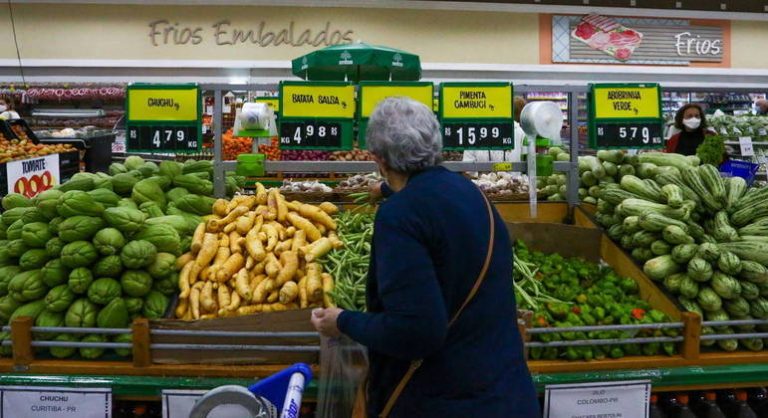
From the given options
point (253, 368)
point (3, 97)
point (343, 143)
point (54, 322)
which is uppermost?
point (3, 97)

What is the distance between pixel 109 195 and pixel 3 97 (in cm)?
907

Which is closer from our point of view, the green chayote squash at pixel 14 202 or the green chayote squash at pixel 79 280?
the green chayote squash at pixel 79 280

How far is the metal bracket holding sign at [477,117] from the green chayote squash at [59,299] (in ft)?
5.29

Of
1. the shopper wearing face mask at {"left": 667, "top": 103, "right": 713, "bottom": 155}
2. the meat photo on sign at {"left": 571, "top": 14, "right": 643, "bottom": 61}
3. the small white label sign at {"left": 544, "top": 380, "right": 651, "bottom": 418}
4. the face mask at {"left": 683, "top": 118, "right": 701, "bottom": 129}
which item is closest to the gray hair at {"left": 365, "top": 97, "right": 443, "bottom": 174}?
the small white label sign at {"left": 544, "top": 380, "right": 651, "bottom": 418}

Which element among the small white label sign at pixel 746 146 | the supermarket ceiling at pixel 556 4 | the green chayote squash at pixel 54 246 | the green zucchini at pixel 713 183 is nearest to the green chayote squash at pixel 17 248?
the green chayote squash at pixel 54 246

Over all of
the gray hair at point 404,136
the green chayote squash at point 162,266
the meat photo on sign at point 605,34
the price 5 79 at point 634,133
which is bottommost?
the green chayote squash at point 162,266

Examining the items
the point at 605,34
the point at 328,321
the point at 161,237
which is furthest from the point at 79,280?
the point at 605,34

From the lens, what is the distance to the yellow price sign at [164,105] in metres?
2.92

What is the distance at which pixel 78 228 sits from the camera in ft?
7.47

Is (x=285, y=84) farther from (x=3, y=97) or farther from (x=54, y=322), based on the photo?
(x=3, y=97)

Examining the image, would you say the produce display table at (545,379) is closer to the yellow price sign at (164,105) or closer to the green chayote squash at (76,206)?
the green chayote squash at (76,206)

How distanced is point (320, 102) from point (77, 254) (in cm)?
120

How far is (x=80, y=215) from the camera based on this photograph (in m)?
2.33

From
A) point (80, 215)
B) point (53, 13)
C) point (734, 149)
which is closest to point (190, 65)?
point (53, 13)
